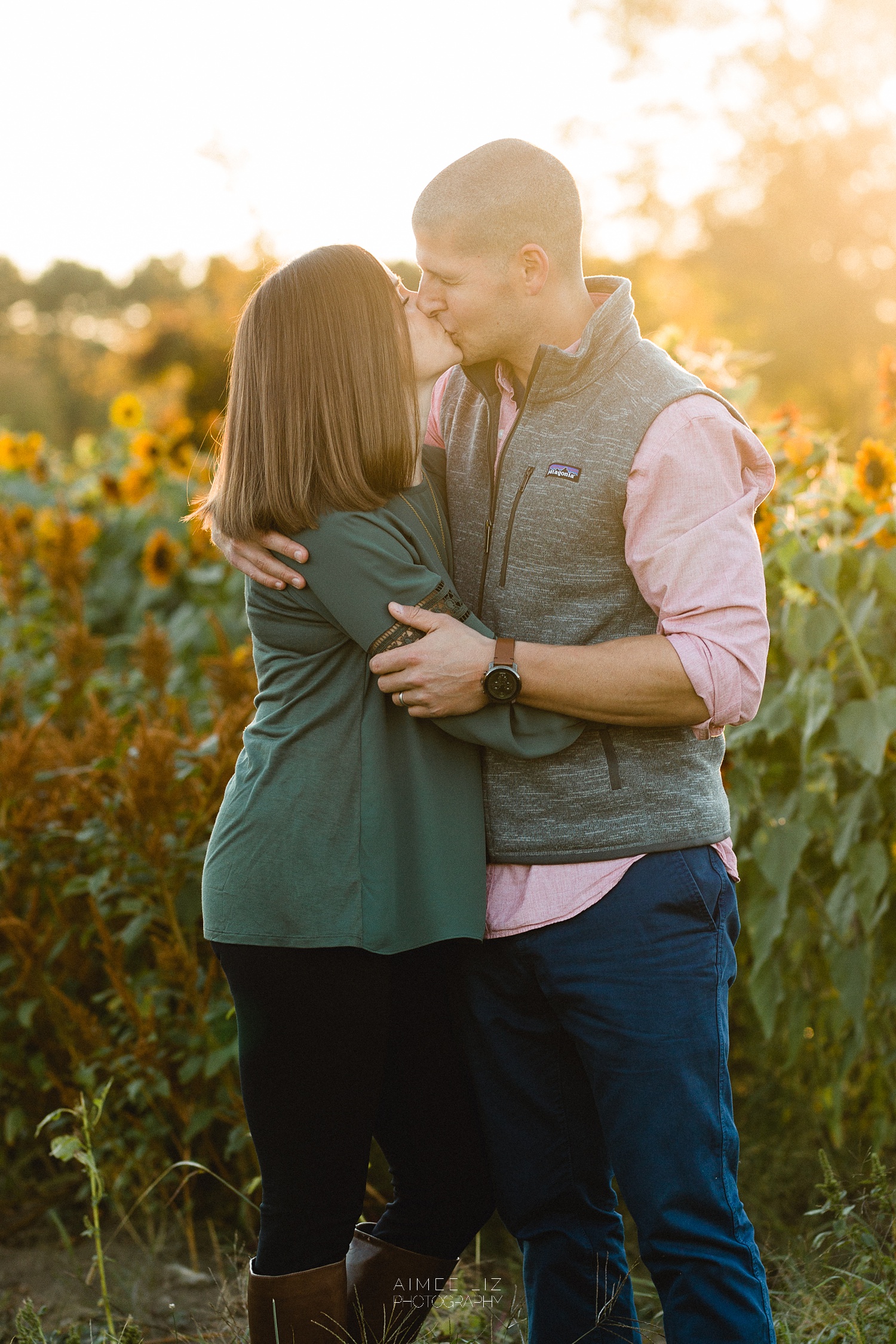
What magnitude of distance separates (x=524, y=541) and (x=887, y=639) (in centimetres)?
124

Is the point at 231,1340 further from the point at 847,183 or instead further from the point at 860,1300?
the point at 847,183

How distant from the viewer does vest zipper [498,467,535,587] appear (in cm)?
185

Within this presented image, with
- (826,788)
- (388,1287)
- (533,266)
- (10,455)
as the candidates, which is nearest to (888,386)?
(826,788)

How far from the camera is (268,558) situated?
1.81m

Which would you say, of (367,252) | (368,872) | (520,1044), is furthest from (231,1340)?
(367,252)

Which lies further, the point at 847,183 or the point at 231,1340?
the point at 847,183

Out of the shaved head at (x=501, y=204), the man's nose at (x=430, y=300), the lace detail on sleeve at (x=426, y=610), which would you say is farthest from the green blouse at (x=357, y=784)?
the shaved head at (x=501, y=204)

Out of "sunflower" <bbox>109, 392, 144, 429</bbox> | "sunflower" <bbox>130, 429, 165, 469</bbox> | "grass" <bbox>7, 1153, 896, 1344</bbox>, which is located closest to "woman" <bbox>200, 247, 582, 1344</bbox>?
"grass" <bbox>7, 1153, 896, 1344</bbox>

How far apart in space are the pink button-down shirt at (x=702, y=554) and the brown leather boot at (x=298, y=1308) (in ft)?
2.24

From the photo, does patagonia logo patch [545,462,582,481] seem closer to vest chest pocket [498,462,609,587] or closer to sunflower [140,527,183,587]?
vest chest pocket [498,462,609,587]

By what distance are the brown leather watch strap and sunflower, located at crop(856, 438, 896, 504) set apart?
1.42 meters

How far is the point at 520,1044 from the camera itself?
76.0 inches

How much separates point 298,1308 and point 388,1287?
0.25 meters

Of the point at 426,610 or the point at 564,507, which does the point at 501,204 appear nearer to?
the point at 564,507
